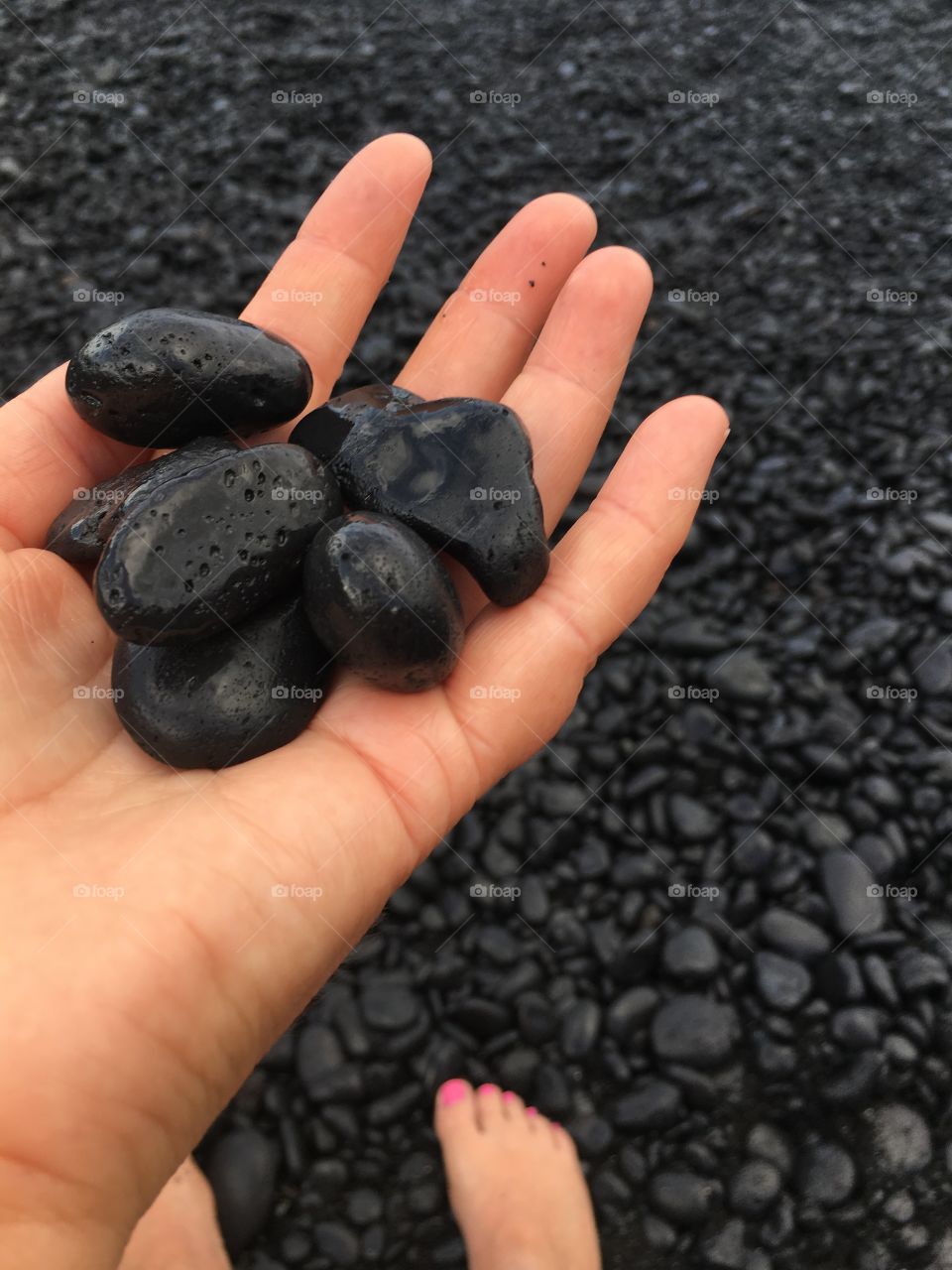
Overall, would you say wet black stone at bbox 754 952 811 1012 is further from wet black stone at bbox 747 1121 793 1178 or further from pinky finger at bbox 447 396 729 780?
pinky finger at bbox 447 396 729 780

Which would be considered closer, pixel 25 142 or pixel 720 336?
pixel 720 336

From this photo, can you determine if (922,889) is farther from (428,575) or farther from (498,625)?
(428,575)

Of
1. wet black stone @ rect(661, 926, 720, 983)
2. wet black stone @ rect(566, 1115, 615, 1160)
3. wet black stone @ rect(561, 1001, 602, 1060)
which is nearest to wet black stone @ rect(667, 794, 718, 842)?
wet black stone @ rect(661, 926, 720, 983)

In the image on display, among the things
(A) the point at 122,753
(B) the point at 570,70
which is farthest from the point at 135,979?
(B) the point at 570,70

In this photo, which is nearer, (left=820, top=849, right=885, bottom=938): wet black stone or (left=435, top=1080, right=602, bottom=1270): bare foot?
(left=435, top=1080, right=602, bottom=1270): bare foot

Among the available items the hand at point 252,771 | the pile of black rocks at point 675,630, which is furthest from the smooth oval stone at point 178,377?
the pile of black rocks at point 675,630

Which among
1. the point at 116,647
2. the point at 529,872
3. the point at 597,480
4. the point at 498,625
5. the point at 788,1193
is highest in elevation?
the point at 116,647
